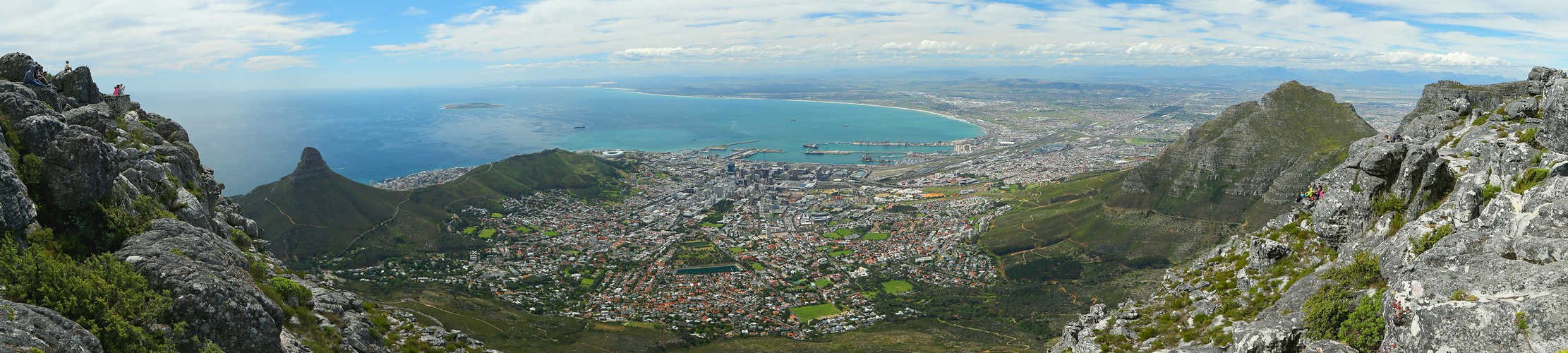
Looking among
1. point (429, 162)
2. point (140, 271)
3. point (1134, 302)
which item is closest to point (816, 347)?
point (1134, 302)

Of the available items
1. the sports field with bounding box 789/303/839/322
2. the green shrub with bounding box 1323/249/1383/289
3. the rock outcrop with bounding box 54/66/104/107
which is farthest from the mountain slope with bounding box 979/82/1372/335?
the rock outcrop with bounding box 54/66/104/107

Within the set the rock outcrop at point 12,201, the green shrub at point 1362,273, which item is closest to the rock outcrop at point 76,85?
the rock outcrop at point 12,201

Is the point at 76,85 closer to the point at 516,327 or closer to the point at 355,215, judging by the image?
the point at 516,327

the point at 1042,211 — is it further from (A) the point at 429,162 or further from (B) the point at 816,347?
(A) the point at 429,162

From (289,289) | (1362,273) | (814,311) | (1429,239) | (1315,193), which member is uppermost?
(1429,239)

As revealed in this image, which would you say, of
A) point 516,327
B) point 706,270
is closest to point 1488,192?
point 516,327
